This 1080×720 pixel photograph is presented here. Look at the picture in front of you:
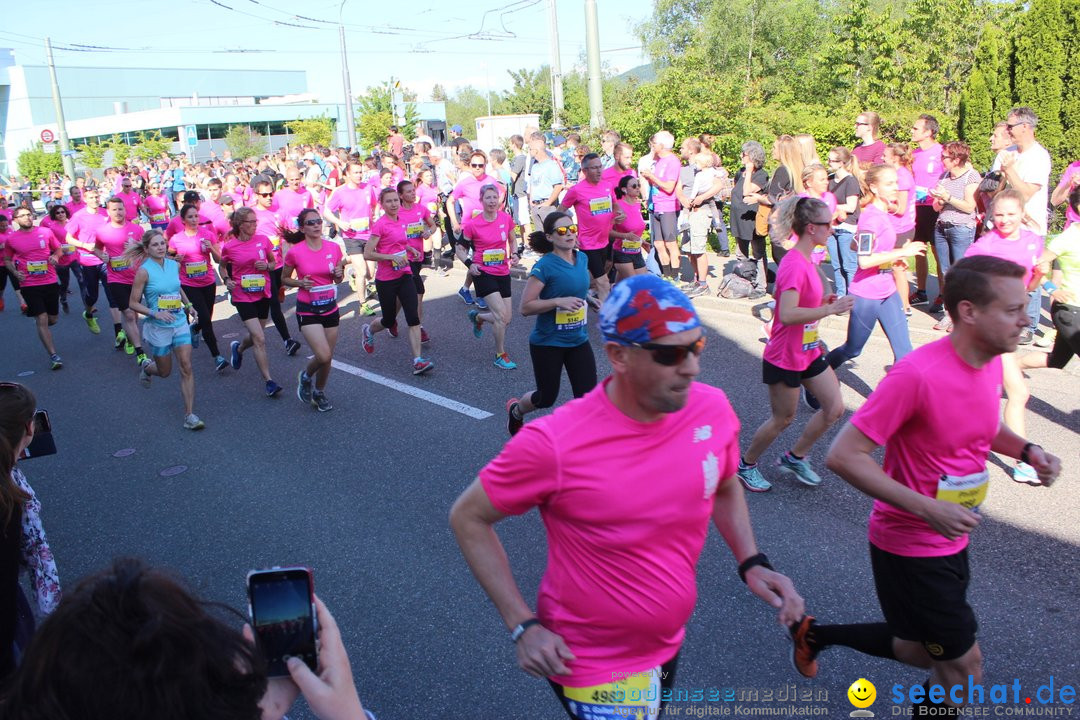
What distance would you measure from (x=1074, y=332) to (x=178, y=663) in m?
5.82

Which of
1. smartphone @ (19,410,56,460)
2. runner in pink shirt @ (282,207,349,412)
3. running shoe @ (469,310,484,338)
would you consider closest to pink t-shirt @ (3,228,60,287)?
runner in pink shirt @ (282,207,349,412)

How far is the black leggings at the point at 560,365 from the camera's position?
6172mm

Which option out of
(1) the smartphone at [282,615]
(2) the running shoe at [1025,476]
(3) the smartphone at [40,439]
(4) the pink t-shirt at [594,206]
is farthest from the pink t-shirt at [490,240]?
(1) the smartphone at [282,615]

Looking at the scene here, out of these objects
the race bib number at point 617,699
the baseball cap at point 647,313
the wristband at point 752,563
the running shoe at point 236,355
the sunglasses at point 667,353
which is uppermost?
the baseball cap at point 647,313

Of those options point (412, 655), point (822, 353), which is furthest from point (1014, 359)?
point (412, 655)

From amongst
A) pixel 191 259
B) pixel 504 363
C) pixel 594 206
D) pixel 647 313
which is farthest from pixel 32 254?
pixel 647 313

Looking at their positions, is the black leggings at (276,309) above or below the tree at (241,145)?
below

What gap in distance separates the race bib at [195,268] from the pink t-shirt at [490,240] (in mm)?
2934

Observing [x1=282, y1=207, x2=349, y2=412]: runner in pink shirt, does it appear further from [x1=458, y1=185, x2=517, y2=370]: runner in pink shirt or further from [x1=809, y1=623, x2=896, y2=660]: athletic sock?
[x1=809, y1=623, x2=896, y2=660]: athletic sock

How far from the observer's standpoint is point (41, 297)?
10.7m

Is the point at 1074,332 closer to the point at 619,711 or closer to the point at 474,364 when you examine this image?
the point at 619,711

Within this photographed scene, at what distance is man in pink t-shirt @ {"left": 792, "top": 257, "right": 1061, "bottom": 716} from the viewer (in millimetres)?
2920

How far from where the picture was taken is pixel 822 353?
542 centimetres

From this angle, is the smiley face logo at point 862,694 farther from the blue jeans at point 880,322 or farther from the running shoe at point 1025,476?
the blue jeans at point 880,322
